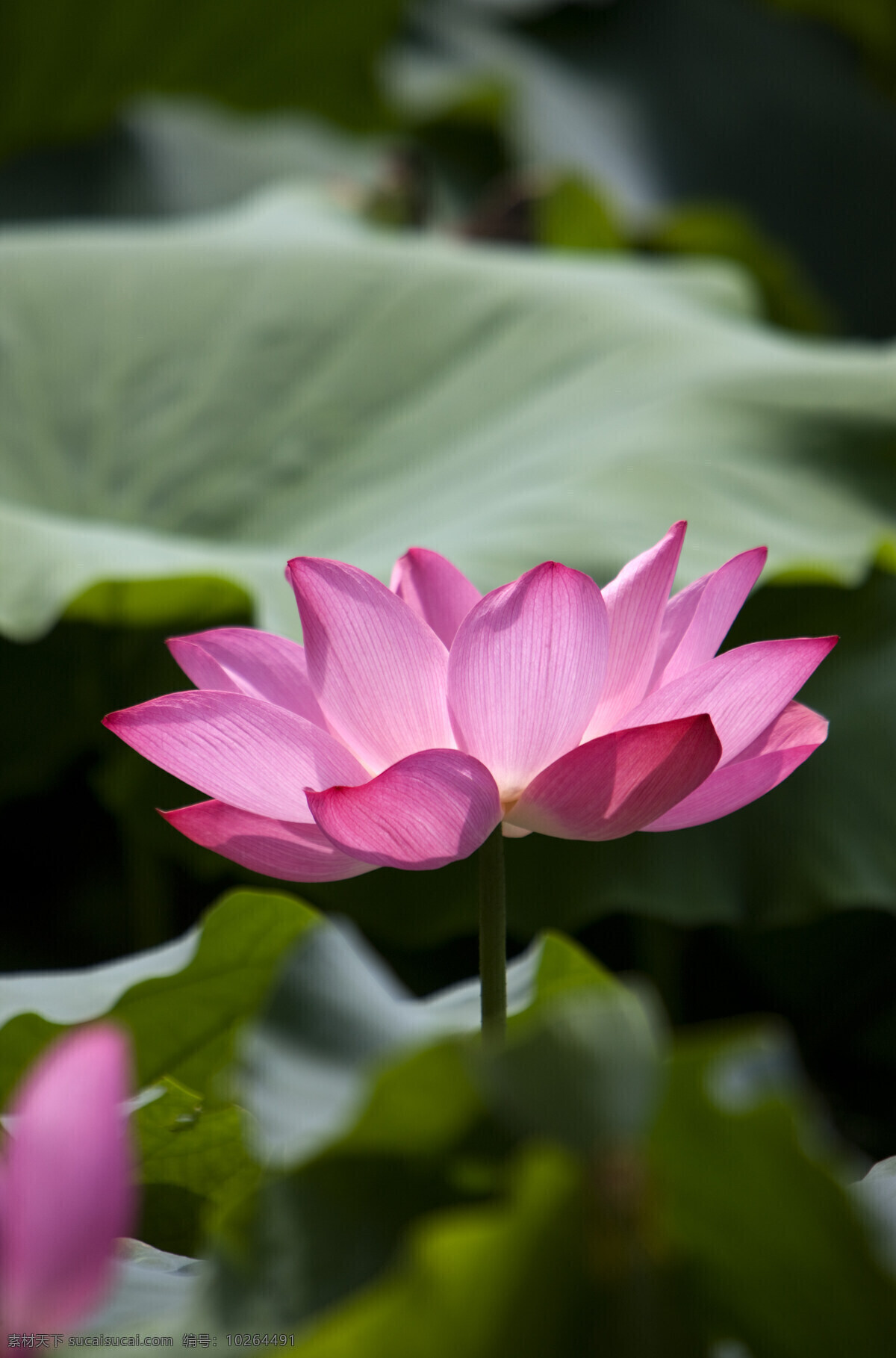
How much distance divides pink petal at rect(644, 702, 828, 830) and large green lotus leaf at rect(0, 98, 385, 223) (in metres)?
1.75

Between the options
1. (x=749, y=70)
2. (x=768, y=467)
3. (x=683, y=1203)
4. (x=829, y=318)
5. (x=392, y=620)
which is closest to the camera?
(x=683, y=1203)

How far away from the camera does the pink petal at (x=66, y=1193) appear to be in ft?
0.56

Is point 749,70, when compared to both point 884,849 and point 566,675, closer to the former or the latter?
point 884,849

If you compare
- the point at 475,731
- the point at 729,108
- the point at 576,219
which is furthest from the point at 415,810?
the point at 729,108

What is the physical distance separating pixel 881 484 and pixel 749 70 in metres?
1.97

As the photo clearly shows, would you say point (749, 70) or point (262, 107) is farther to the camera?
point (749, 70)

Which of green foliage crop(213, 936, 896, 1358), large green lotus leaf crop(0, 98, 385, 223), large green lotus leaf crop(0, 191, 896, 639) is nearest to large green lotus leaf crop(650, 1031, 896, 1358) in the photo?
green foliage crop(213, 936, 896, 1358)

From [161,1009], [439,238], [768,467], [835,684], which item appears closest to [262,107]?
[439,238]

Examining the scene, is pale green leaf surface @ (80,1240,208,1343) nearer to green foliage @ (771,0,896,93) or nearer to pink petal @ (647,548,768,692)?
pink petal @ (647,548,768,692)

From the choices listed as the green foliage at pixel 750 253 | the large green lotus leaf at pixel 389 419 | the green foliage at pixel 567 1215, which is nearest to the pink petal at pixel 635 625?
the green foliage at pixel 567 1215

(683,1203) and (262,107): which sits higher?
(262,107)

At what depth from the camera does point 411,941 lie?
85 centimetres

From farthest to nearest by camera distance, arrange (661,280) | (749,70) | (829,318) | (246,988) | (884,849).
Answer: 1. (749,70)
2. (829,318)
3. (661,280)
4. (884,849)
5. (246,988)

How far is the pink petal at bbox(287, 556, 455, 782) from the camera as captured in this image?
30 centimetres
